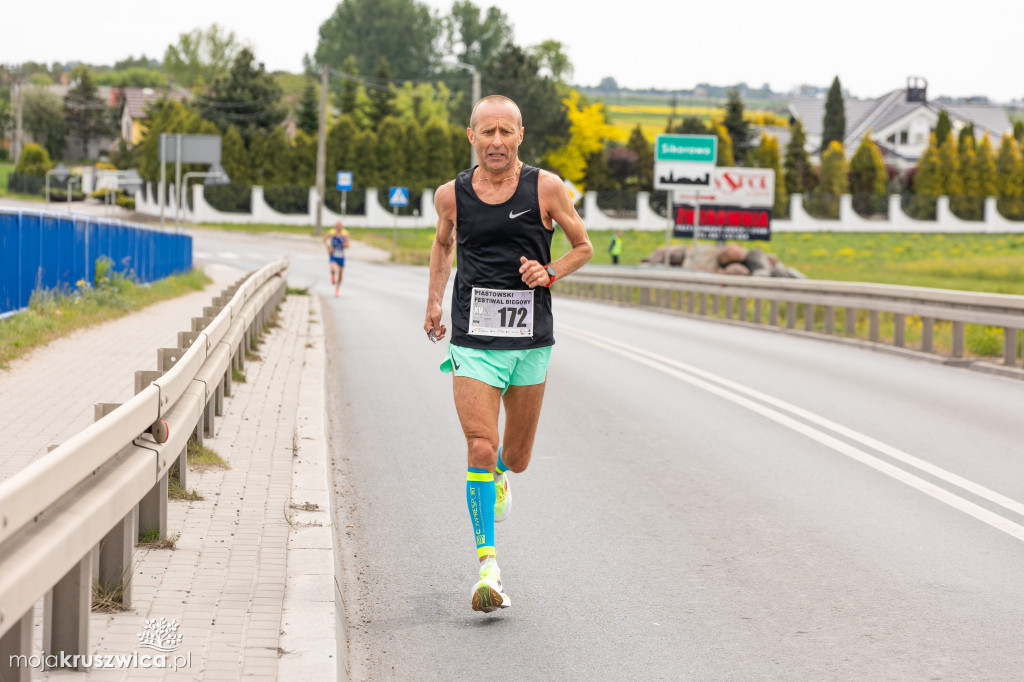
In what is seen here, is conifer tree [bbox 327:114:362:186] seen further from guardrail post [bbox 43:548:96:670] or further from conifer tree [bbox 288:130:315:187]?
guardrail post [bbox 43:548:96:670]

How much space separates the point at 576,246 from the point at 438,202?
614 mm

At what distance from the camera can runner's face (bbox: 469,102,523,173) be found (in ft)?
17.6

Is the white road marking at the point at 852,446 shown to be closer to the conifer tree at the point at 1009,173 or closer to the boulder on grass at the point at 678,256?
the boulder on grass at the point at 678,256

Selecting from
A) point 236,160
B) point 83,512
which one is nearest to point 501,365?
point 83,512

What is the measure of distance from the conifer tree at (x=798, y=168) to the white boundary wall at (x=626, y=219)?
790 centimetres

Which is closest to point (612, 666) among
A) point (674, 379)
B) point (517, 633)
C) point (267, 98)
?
point (517, 633)

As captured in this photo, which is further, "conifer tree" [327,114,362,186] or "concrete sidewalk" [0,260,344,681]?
"conifer tree" [327,114,362,186]

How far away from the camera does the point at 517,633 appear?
5035mm

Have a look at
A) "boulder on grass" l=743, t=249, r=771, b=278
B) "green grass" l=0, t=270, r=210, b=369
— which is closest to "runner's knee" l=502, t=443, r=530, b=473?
"green grass" l=0, t=270, r=210, b=369

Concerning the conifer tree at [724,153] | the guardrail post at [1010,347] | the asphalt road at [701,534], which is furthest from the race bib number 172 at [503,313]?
the conifer tree at [724,153]

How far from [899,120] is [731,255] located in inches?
3667

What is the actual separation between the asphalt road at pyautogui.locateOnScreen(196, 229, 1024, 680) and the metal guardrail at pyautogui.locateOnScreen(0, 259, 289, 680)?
3.08 feet

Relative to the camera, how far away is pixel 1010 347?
Answer: 48.7 feet

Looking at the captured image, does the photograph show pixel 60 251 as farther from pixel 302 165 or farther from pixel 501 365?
pixel 302 165
